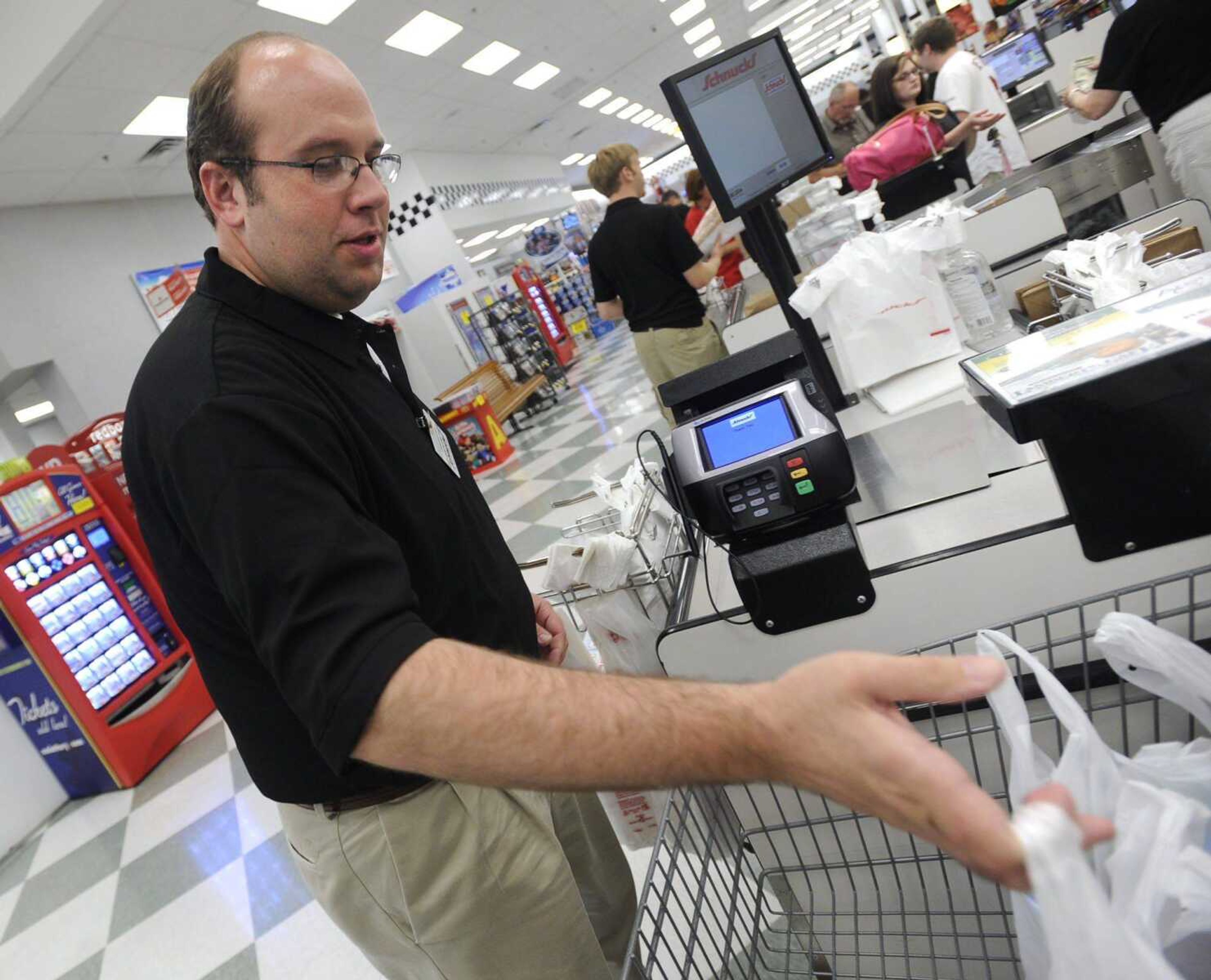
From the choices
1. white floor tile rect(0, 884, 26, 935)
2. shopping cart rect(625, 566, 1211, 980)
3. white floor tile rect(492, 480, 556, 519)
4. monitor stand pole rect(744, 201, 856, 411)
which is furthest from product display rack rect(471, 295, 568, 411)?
shopping cart rect(625, 566, 1211, 980)

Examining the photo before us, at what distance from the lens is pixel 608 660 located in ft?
5.07

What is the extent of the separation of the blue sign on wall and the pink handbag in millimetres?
8744

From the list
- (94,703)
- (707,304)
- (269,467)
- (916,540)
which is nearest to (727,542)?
(916,540)

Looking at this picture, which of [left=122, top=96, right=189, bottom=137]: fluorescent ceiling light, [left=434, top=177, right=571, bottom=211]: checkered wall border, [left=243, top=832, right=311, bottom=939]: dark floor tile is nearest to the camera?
[left=243, top=832, right=311, bottom=939]: dark floor tile

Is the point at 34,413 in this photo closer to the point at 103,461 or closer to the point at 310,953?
the point at 103,461

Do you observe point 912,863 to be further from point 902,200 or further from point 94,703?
point 94,703

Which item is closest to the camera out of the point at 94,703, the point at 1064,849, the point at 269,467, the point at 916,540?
the point at 1064,849

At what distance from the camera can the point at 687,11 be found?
11398 millimetres

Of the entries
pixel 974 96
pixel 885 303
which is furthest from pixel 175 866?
pixel 974 96

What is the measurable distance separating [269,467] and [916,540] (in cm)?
89

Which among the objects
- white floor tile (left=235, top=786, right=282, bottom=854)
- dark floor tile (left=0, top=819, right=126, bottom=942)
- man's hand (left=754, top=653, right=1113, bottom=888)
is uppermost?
man's hand (left=754, top=653, right=1113, bottom=888)

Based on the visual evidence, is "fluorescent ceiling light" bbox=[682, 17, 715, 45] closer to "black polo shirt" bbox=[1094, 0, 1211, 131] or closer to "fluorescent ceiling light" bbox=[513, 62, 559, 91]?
"fluorescent ceiling light" bbox=[513, 62, 559, 91]

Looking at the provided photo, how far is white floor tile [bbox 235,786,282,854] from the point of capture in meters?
2.79

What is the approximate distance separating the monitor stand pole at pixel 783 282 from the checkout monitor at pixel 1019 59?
4686 millimetres
